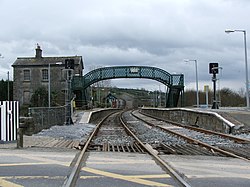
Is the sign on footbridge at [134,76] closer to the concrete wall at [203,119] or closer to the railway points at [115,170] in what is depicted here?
the concrete wall at [203,119]

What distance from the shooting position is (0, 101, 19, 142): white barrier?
15.2 m

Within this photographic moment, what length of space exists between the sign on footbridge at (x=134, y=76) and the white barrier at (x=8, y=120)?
50.1 m

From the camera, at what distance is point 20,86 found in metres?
82.1

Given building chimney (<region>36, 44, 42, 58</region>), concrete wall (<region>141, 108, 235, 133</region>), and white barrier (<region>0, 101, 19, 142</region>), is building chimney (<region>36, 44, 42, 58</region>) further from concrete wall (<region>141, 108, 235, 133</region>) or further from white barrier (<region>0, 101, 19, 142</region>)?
white barrier (<region>0, 101, 19, 142</region>)

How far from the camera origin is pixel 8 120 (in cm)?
1545

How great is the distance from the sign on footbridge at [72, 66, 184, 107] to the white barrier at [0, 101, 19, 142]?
5008 cm

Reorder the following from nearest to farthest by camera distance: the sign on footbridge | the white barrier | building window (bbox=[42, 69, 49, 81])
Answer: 1. the white barrier
2. the sign on footbridge
3. building window (bbox=[42, 69, 49, 81])

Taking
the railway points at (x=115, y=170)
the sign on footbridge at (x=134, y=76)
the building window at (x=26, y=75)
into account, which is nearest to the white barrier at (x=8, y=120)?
the railway points at (x=115, y=170)

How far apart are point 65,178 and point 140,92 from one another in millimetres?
177633

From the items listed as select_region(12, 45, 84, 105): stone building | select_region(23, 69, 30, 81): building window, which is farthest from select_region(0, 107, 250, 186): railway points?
select_region(23, 69, 30, 81): building window

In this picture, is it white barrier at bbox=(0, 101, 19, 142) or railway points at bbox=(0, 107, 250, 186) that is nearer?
railway points at bbox=(0, 107, 250, 186)

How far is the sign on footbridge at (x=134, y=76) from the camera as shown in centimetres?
6634

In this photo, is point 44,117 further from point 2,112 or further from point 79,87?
point 79,87

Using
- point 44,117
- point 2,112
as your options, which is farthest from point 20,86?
point 2,112
